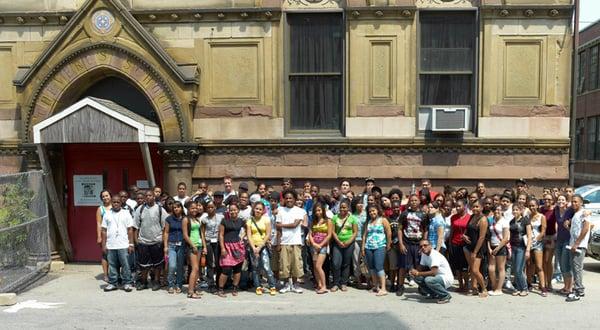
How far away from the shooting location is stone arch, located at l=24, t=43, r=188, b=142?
34.2 feet

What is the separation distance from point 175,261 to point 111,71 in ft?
15.5

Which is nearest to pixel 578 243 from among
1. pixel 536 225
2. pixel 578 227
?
pixel 578 227

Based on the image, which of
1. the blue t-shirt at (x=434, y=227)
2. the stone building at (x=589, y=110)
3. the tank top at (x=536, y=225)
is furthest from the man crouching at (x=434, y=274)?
the stone building at (x=589, y=110)

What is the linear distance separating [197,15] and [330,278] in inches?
244

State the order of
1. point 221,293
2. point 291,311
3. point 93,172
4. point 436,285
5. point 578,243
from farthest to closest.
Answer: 1. point 93,172
2. point 221,293
3. point 578,243
4. point 436,285
5. point 291,311

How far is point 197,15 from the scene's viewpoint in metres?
10.5

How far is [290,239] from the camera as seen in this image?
8.58m

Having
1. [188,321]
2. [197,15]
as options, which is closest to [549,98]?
[197,15]

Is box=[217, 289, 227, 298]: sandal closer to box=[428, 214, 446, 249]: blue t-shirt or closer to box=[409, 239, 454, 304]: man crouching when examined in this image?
box=[409, 239, 454, 304]: man crouching

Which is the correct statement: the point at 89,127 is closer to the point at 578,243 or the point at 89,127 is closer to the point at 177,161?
the point at 177,161

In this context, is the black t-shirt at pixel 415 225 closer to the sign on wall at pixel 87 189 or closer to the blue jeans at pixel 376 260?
the blue jeans at pixel 376 260

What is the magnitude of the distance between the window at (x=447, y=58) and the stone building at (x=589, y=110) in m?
25.5

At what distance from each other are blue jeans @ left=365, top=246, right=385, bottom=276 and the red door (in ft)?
17.2

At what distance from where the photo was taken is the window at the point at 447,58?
10.5 metres
